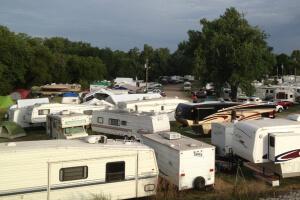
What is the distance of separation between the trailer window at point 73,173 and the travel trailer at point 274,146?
662cm

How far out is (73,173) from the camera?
37.1ft

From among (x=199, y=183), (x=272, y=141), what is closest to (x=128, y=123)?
(x=272, y=141)

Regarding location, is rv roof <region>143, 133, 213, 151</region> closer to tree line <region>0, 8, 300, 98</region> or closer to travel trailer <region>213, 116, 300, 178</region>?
travel trailer <region>213, 116, 300, 178</region>

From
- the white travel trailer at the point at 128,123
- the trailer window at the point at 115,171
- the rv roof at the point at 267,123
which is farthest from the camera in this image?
the white travel trailer at the point at 128,123

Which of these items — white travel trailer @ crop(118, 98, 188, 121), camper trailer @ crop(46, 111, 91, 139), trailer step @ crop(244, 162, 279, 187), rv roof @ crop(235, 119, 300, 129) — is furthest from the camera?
white travel trailer @ crop(118, 98, 188, 121)

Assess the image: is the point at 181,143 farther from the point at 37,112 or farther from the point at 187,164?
the point at 37,112

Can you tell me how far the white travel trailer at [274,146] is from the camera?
14555 mm

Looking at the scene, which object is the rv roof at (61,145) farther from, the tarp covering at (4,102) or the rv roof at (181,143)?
the tarp covering at (4,102)

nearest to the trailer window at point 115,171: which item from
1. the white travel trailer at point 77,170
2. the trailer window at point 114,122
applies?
the white travel trailer at point 77,170

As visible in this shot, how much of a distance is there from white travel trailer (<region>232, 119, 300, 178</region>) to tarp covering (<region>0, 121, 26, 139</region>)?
17.0 metres

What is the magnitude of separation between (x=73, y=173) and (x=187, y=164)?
3775 millimetres


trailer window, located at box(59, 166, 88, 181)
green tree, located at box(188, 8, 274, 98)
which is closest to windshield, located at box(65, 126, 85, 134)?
trailer window, located at box(59, 166, 88, 181)

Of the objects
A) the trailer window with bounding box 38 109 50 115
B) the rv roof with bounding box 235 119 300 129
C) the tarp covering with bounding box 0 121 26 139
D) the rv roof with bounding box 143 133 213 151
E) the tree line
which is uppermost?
the tree line

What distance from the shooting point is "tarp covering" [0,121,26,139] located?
87.3 feet
